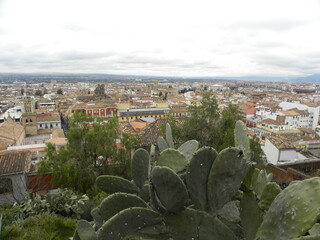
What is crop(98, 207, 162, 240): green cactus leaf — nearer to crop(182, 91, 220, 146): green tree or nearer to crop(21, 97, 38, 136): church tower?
crop(182, 91, 220, 146): green tree

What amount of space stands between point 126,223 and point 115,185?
960 millimetres

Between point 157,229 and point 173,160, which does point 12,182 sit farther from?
point 157,229

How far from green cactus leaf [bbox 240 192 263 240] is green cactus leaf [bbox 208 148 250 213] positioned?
0.88ft

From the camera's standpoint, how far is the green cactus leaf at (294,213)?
1.44 metres

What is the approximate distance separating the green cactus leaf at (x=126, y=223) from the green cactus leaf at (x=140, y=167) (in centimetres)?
94

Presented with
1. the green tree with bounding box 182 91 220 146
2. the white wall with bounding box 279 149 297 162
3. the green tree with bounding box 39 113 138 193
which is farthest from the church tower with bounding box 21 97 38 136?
the white wall with bounding box 279 149 297 162

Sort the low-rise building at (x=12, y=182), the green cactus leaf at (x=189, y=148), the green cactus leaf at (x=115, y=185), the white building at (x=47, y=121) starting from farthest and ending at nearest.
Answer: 1. the white building at (x=47, y=121)
2. the low-rise building at (x=12, y=182)
3. the green cactus leaf at (x=189, y=148)
4. the green cactus leaf at (x=115, y=185)

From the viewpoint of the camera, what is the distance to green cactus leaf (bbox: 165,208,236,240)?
1.78 m

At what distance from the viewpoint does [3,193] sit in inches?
365

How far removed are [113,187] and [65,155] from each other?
23.6ft

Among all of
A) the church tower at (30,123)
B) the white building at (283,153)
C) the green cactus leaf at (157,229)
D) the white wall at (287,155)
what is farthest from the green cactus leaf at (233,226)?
the church tower at (30,123)

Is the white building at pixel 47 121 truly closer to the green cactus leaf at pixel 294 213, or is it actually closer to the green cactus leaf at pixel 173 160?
the green cactus leaf at pixel 173 160

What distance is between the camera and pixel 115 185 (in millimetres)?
2604

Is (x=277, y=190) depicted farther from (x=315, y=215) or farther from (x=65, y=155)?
(x=65, y=155)
